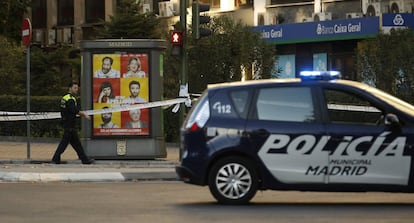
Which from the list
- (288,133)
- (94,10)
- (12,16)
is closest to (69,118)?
(288,133)

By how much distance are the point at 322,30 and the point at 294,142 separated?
22740 millimetres

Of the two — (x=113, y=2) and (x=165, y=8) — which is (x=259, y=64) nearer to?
(x=165, y=8)

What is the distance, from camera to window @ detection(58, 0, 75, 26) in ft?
176

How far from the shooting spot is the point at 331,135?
12164 millimetres

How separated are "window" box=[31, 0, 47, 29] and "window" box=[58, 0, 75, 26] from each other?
148 cm

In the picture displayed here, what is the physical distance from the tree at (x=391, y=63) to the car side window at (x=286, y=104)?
38.7 ft

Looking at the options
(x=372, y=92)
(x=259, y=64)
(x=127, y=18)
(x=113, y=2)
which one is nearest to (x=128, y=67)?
(x=259, y=64)

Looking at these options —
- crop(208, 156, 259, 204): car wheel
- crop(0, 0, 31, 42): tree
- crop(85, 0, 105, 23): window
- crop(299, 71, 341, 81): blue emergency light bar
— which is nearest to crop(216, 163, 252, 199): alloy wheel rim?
crop(208, 156, 259, 204): car wheel

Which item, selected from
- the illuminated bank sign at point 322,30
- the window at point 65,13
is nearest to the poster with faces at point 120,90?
the illuminated bank sign at point 322,30

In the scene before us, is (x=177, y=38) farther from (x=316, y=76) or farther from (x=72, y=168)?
(x=316, y=76)

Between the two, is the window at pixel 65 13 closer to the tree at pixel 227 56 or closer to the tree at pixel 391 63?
the tree at pixel 227 56

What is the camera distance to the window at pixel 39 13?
55.8 metres

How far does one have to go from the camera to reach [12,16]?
45812mm

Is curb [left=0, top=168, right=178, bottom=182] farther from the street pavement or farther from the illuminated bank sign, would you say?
the illuminated bank sign
